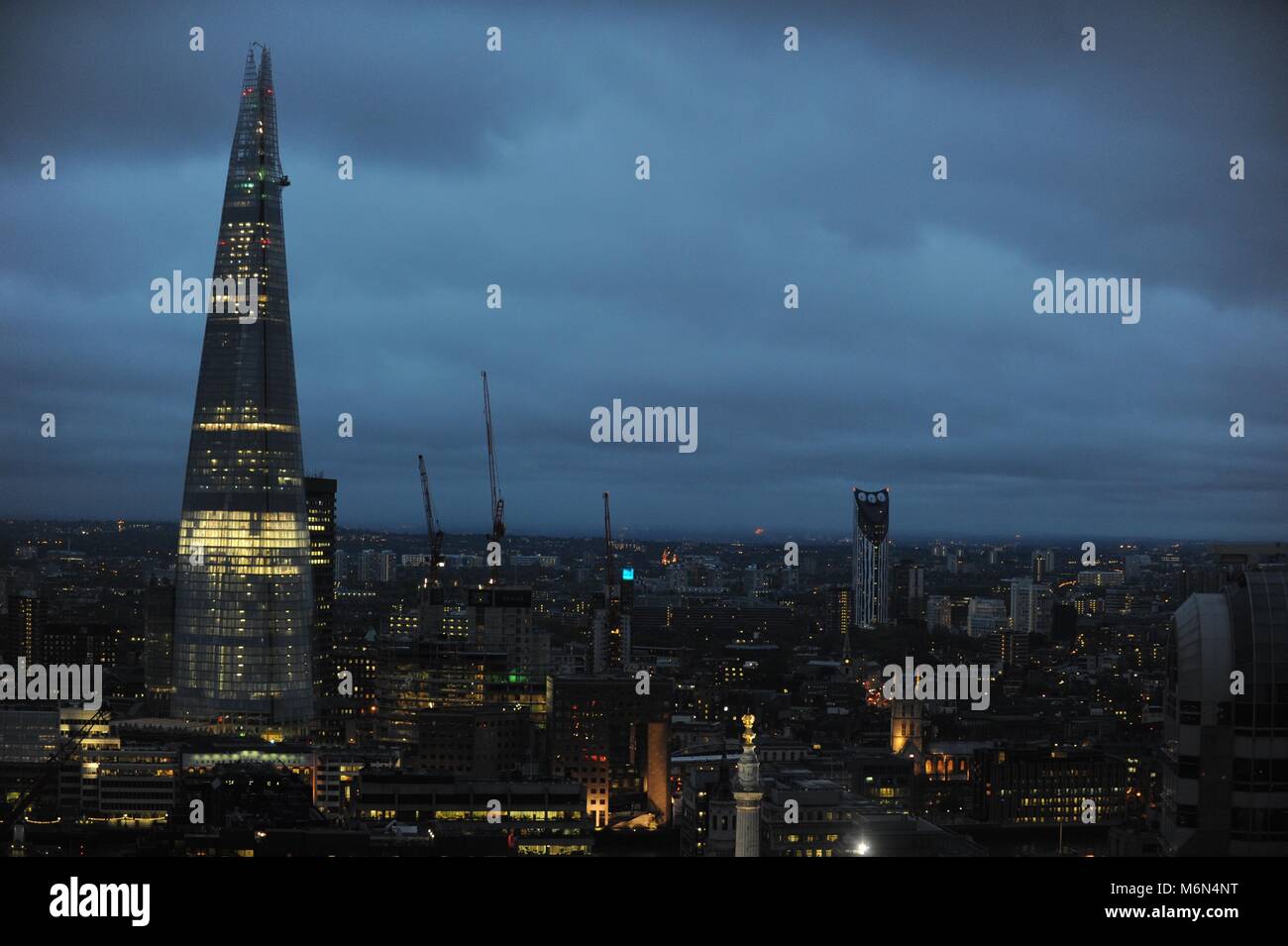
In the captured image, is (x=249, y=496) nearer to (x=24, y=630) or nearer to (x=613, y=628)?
(x=24, y=630)

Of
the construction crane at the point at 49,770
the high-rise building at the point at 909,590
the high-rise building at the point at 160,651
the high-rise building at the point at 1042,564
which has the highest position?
the high-rise building at the point at 1042,564

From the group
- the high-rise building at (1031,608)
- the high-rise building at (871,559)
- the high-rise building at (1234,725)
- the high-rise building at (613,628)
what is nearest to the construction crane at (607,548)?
the high-rise building at (613,628)

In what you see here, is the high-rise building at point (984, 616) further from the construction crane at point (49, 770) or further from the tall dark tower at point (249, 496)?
the construction crane at point (49, 770)

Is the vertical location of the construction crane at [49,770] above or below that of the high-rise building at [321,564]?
below

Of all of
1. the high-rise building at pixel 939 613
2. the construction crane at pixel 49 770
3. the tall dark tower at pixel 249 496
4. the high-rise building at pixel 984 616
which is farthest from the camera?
the tall dark tower at pixel 249 496
